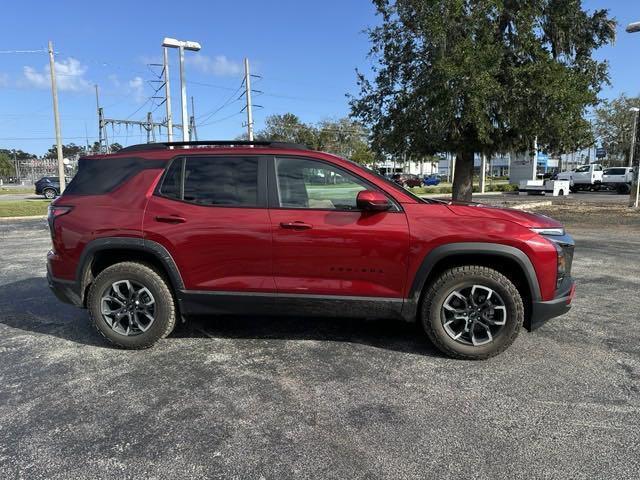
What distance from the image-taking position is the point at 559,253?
392 cm

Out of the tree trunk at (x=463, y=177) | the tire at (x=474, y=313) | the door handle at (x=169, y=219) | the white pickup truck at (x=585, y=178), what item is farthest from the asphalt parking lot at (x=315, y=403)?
the white pickup truck at (x=585, y=178)

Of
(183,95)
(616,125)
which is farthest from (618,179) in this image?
(183,95)

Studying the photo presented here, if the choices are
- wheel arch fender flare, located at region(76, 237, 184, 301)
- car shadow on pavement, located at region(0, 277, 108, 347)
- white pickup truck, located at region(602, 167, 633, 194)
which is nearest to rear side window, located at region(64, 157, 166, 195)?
wheel arch fender flare, located at region(76, 237, 184, 301)

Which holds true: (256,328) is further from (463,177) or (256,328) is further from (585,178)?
(585,178)

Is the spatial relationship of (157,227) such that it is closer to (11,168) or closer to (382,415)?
(382,415)

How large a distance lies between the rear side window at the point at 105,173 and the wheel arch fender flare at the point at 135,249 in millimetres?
495

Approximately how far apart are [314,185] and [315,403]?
5.96 ft

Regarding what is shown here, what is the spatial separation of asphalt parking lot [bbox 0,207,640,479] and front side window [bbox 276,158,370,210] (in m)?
1.32

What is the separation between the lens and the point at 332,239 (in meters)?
3.94

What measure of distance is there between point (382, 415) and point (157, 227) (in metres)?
2.45

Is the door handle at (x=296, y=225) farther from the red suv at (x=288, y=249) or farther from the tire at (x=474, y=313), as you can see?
the tire at (x=474, y=313)

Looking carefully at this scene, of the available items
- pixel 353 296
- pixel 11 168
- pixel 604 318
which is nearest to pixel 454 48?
pixel 604 318

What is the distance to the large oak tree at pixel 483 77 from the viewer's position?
41.8ft

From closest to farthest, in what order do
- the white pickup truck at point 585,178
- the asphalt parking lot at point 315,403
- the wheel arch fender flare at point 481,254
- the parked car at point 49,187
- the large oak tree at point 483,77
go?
1. the asphalt parking lot at point 315,403
2. the wheel arch fender flare at point 481,254
3. the large oak tree at point 483,77
4. the parked car at point 49,187
5. the white pickup truck at point 585,178
